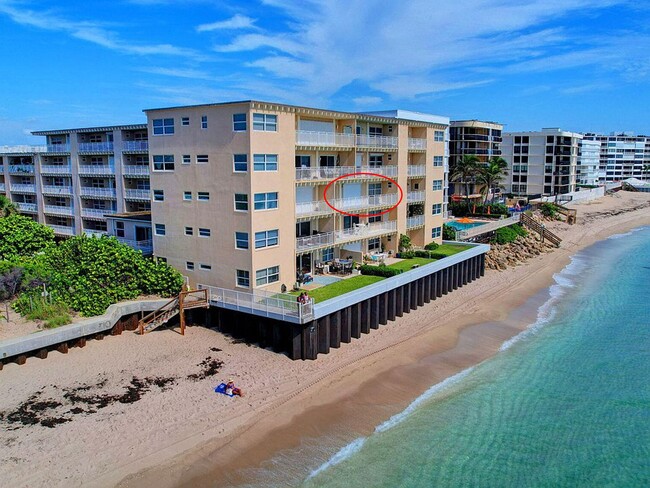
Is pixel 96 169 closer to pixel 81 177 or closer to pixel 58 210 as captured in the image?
pixel 81 177

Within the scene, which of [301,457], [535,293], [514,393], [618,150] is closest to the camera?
[301,457]

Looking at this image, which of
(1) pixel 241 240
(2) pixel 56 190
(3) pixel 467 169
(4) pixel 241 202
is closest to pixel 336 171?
(4) pixel 241 202

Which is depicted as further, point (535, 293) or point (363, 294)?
point (535, 293)

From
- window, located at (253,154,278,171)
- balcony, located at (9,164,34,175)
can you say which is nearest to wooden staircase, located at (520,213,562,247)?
window, located at (253,154,278,171)

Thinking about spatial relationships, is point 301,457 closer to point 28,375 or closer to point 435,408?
point 435,408

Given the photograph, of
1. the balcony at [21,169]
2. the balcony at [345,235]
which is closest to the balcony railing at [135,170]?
the balcony at [21,169]

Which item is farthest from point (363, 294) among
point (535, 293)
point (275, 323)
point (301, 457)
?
point (535, 293)
